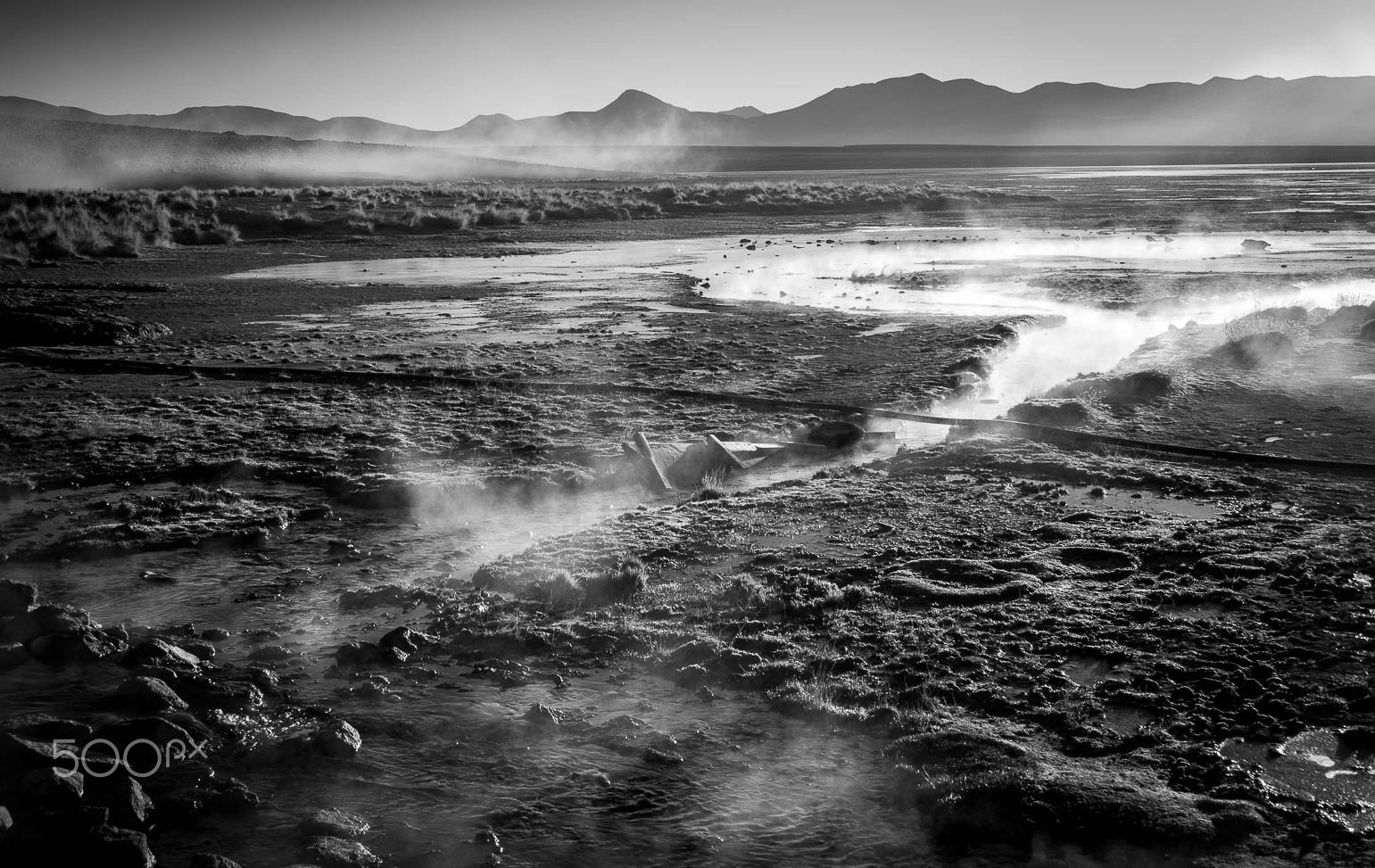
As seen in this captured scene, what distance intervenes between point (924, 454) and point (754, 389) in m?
3.27

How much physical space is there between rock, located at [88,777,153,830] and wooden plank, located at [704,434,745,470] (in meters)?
5.75

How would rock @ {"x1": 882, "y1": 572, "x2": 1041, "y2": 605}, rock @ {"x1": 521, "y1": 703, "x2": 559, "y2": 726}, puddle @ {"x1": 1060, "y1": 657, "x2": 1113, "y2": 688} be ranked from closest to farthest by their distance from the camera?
1. rock @ {"x1": 521, "y1": 703, "x2": 559, "y2": 726}
2. puddle @ {"x1": 1060, "y1": 657, "x2": 1113, "y2": 688}
3. rock @ {"x1": 882, "y1": 572, "x2": 1041, "y2": 605}

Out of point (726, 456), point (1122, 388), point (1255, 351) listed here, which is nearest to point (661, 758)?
point (726, 456)

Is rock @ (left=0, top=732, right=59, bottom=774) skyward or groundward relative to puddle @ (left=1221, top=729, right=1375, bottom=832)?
skyward

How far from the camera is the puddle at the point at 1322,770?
4.46 meters

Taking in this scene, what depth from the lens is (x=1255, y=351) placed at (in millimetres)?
13680

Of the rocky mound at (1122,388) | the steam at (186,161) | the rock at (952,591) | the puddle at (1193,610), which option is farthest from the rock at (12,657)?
the steam at (186,161)

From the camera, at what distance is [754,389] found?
41.7ft

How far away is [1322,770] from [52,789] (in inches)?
211

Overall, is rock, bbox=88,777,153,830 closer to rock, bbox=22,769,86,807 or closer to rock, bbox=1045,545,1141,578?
rock, bbox=22,769,86,807

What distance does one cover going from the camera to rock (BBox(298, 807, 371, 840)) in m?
4.41

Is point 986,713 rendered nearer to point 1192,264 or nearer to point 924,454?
point 924,454

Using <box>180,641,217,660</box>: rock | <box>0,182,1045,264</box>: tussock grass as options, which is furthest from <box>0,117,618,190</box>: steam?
<box>180,641,217,660</box>: rock

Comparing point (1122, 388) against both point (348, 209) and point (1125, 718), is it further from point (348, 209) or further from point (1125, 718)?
point (348, 209)
